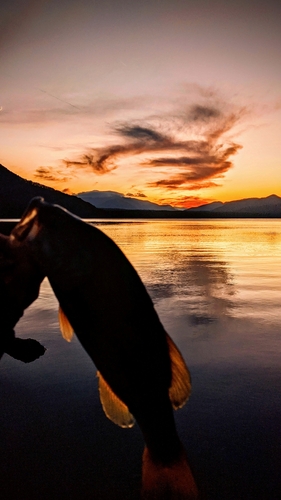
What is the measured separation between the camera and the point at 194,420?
395 cm

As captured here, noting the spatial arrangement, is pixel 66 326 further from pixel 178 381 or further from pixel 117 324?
pixel 178 381

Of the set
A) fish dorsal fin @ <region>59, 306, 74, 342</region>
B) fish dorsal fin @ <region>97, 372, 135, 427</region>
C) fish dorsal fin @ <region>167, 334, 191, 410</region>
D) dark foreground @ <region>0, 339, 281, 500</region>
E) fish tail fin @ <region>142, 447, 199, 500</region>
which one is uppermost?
fish dorsal fin @ <region>59, 306, 74, 342</region>

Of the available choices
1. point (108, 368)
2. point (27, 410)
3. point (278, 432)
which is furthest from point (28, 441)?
point (278, 432)

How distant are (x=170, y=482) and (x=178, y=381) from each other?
62 cm

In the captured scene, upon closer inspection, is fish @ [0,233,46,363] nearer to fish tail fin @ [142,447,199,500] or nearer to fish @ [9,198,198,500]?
fish @ [9,198,198,500]

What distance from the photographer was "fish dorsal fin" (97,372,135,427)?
8.28 ft

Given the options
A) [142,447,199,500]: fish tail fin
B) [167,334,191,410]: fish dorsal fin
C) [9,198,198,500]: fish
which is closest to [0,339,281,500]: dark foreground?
[142,447,199,500]: fish tail fin

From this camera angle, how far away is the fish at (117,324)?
7.60 ft

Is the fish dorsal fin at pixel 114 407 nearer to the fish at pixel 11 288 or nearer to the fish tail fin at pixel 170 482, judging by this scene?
the fish tail fin at pixel 170 482

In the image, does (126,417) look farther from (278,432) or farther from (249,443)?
(278,432)

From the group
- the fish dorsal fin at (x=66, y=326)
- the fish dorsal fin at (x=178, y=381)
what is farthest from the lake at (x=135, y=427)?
the fish dorsal fin at (x=66, y=326)

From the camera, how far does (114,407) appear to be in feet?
8.34

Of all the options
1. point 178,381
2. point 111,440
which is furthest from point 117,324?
point 111,440

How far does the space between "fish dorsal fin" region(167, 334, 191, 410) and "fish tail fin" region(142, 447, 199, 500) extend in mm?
351
